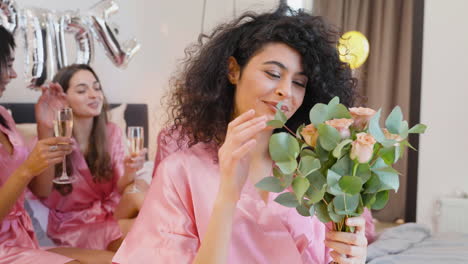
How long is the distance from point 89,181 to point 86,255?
578 mm

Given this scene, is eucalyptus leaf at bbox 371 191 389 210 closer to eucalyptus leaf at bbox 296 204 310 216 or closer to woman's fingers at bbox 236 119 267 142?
eucalyptus leaf at bbox 296 204 310 216

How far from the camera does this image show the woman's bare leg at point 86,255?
Answer: 2086 millimetres

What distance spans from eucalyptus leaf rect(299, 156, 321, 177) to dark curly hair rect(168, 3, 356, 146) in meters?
0.42

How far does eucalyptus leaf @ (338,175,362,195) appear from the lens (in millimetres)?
867

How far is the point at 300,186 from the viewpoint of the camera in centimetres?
90

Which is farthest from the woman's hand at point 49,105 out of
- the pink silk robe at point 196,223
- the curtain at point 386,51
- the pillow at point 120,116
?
the curtain at point 386,51

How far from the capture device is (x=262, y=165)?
4.45 feet

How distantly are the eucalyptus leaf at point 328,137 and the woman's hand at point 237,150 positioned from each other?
0.39 feet

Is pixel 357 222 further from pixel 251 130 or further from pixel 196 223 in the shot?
pixel 196 223

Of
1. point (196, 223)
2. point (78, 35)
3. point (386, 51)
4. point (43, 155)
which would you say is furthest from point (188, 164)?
point (386, 51)

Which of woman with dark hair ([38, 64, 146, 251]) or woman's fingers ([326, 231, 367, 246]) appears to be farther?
woman with dark hair ([38, 64, 146, 251])

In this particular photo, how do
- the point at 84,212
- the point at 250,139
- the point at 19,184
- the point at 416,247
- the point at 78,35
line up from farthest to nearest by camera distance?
the point at 78,35 < the point at 84,212 < the point at 416,247 < the point at 19,184 < the point at 250,139

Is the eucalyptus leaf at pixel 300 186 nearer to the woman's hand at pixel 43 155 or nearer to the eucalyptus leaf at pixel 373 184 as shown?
the eucalyptus leaf at pixel 373 184

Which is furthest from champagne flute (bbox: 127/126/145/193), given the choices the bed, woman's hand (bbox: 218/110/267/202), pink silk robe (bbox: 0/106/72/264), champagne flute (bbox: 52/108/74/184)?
woman's hand (bbox: 218/110/267/202)
